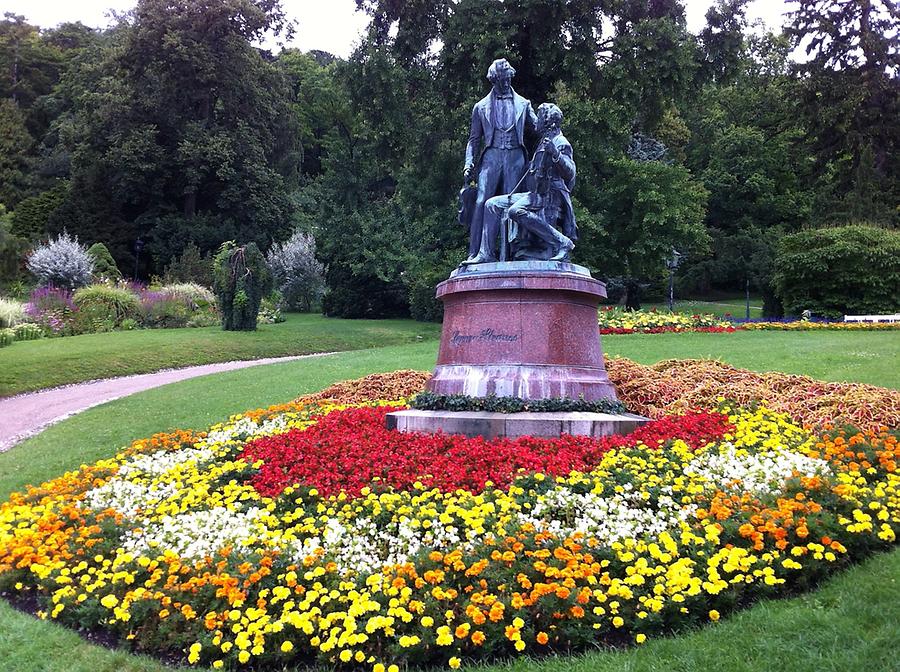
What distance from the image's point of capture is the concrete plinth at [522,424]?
6.78 metres

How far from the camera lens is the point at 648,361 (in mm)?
13820

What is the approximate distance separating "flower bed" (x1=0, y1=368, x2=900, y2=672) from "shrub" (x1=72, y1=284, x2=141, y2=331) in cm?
1862

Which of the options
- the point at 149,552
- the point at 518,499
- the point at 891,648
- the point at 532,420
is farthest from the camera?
the point at 532,420

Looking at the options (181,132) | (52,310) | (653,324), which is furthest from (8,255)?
(653,324)

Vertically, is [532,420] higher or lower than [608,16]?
lower

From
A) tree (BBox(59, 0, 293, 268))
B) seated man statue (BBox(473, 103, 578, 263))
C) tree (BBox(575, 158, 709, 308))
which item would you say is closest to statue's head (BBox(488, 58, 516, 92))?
seated man statue (BBox(473, 103, 578, 263))

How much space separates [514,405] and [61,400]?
9.54m

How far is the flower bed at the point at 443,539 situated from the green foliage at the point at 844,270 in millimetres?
19073

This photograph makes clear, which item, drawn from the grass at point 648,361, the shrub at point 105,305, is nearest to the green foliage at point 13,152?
the shrub at point 105,305

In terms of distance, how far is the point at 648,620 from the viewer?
3.55 m

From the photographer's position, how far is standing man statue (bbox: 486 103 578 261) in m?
8.68

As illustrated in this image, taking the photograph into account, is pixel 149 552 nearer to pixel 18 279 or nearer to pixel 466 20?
pixel 466 20

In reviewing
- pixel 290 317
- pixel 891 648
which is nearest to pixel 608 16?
pixel 290 317

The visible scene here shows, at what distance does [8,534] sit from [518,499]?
11.8 feet
